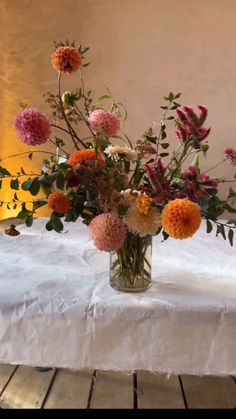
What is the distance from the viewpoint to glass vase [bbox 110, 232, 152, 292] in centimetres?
86

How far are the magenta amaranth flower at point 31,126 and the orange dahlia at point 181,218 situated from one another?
0.87 feet

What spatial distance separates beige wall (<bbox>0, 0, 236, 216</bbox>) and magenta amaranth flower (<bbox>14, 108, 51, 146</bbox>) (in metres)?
2.01

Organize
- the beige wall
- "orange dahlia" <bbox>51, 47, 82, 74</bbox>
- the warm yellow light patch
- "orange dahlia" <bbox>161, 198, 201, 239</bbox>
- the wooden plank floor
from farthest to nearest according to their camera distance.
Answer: the warm yellow light patch < the beige wall < the wooden plank floor < "orange dahlia" <bbox>51, 47, 82, 74</bbox> < "orange dahlia" <bbox>161, 198, 201, 239</bbox>

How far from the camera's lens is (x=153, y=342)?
0.77 metres

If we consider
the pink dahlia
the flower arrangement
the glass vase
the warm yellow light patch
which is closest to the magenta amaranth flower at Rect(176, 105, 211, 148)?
the flower arrangement

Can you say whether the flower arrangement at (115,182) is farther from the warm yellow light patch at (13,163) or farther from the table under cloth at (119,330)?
the warm yellow light patch at (13,163)

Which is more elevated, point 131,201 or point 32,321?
point 131,201

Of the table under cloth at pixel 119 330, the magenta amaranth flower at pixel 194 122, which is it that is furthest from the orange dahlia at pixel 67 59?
the table under cloth at pixel 119 330

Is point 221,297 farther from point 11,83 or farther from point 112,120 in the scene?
point 11,83

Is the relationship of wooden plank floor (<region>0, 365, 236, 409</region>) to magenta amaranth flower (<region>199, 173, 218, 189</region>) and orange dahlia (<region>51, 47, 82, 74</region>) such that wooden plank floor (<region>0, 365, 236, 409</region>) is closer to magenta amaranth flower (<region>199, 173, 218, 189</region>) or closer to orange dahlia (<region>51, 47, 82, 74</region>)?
magenta amaranth flower (<region>199, 173, 218, 189</region>)

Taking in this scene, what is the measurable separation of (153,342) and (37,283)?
295 mm

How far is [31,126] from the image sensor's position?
0.71 m

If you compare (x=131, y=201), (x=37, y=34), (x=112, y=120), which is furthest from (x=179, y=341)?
(x=37, y=34)

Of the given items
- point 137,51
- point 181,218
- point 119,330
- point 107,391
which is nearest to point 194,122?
point 181,218
